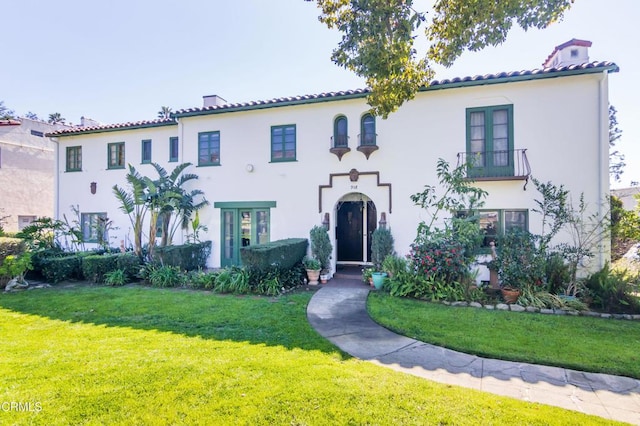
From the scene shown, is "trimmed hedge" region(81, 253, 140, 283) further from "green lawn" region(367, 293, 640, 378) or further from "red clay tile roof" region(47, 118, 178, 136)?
"green lawn" region(367, 293, 640, 378)

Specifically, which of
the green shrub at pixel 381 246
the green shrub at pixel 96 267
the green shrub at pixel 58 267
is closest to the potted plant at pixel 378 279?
the green shrub at pixel 381 246

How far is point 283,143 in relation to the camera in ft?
40.4

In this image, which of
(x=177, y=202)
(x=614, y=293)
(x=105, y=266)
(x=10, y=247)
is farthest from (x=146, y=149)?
(x=614, y=293)

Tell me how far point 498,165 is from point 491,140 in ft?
2.71

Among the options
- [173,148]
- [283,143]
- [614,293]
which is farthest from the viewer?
[173,148]

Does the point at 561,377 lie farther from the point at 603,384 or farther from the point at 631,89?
the point at 631,89

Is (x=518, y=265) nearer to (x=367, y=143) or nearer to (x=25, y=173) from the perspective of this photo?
(x=367, y=143)

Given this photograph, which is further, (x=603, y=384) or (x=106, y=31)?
(x=106, y=31)

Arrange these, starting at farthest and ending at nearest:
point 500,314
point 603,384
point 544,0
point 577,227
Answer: point 577,227, point 500,314, point 544,0, point 603,384

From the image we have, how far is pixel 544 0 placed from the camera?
5.83 metres

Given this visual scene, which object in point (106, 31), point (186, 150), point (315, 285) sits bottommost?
point (315, 285)

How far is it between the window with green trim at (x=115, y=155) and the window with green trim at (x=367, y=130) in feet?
36.7

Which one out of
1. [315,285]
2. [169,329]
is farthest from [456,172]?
[169,329]

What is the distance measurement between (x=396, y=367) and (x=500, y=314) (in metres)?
3.94
